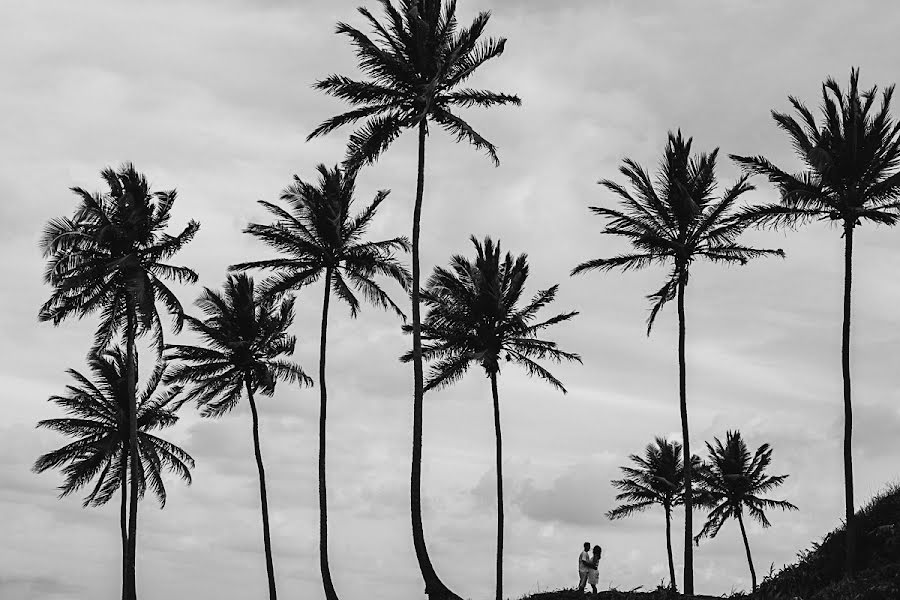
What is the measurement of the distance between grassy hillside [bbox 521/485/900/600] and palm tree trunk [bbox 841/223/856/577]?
600 mm

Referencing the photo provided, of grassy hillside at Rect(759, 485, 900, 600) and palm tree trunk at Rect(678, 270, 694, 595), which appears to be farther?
palm tree trunk at Rect(678, 270, 694, 595)

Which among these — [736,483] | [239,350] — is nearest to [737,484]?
[736,483]

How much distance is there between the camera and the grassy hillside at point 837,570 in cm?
2236

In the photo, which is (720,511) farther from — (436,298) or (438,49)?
(438,49)

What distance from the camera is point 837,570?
970 inches

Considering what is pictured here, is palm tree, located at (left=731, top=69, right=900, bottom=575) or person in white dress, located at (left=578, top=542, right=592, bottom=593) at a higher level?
palm tree, located at (left=731, top=69, right=900, bottom=575)

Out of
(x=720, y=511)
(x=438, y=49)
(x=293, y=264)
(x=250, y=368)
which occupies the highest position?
(x=438, y=49)

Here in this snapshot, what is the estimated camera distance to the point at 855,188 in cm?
2539

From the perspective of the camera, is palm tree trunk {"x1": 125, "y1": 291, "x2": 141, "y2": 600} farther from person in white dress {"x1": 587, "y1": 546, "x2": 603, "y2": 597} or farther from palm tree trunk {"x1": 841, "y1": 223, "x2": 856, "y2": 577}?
palm tree trunk {"x1": 841, "y1": 223, "x2": 856, "y2": 577}

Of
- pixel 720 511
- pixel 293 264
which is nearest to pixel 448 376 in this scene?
pixel 293 264

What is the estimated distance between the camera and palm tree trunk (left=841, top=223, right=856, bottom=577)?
23.7 meters

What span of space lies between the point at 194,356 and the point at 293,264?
6.14 metres

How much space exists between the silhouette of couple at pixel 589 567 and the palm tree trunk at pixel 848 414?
5895 mm

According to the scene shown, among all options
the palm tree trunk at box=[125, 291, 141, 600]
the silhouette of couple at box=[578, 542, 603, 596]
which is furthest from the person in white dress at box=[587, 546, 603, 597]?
the palm tree trunk at box=[125, 291, 141, 600]
